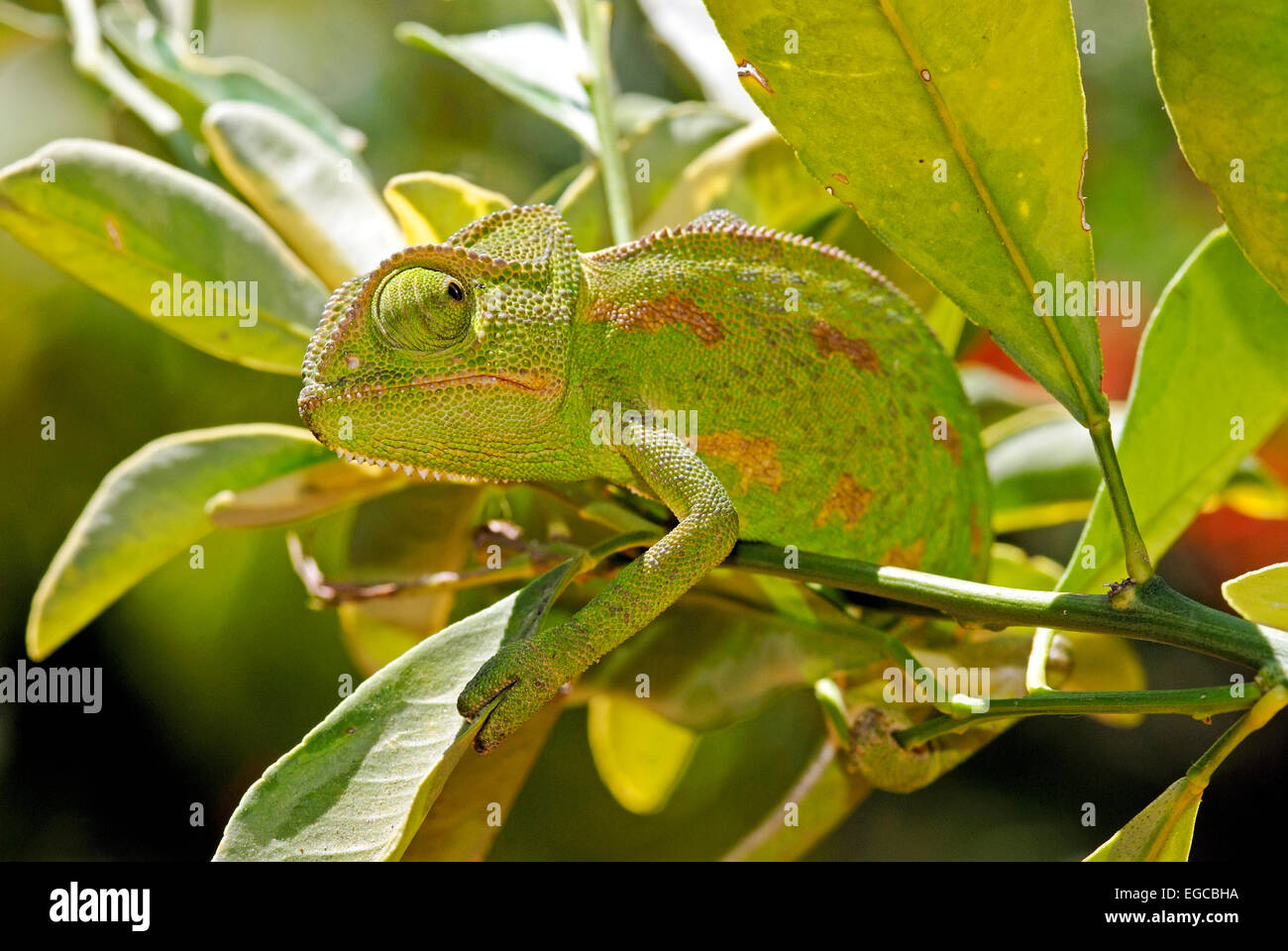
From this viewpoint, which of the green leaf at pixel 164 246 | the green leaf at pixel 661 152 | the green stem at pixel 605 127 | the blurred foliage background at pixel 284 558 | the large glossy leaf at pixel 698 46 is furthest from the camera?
the blurred foliage background at pixel 284 558

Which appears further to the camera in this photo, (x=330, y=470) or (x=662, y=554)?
(x=330, y=470)

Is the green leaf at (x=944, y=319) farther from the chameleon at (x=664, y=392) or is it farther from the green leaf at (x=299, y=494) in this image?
the green leaf at (x=299, y=494)

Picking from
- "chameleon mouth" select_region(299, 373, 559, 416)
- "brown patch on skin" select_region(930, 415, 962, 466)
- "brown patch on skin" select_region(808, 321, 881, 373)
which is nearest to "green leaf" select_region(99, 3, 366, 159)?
"chameleon mouth" select_region(299, 373, 559, 416)

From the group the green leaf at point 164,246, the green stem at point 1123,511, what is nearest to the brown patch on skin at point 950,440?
the green stem at point 1123,511

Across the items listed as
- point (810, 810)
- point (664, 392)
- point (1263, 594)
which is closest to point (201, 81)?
point (664, 392)
